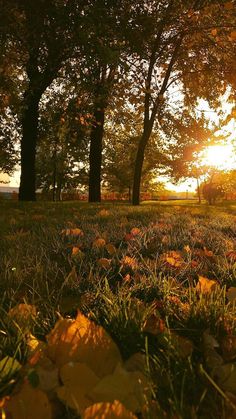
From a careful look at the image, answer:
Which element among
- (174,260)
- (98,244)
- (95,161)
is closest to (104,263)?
(174,260)

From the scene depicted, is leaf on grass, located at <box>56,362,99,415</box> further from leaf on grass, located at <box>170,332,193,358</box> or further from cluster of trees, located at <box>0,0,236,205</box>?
cluster of trees, located at <box>0,0,236,205</box>

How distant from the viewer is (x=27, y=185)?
17.8 m

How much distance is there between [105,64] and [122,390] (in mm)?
8746

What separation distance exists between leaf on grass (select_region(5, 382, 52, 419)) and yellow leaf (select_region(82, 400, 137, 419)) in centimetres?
13

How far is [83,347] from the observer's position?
143cm

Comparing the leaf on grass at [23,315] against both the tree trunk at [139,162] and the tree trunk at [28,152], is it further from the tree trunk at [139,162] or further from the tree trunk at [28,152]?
the tree trunk at [28,152]

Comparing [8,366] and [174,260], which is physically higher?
[174,260]

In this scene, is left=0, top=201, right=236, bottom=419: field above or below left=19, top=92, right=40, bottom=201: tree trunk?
below

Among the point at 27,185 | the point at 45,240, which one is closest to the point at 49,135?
the point at 27,185

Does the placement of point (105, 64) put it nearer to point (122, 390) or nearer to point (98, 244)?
point (98, 244)

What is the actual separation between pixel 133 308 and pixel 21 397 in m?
0.81

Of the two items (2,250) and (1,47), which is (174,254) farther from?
(1,47)

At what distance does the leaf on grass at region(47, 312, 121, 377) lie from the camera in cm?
141

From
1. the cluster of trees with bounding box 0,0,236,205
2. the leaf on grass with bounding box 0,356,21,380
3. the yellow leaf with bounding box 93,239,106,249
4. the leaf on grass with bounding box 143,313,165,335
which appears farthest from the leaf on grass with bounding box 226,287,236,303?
the cluster of trees with bounding box 0,0,236,205
